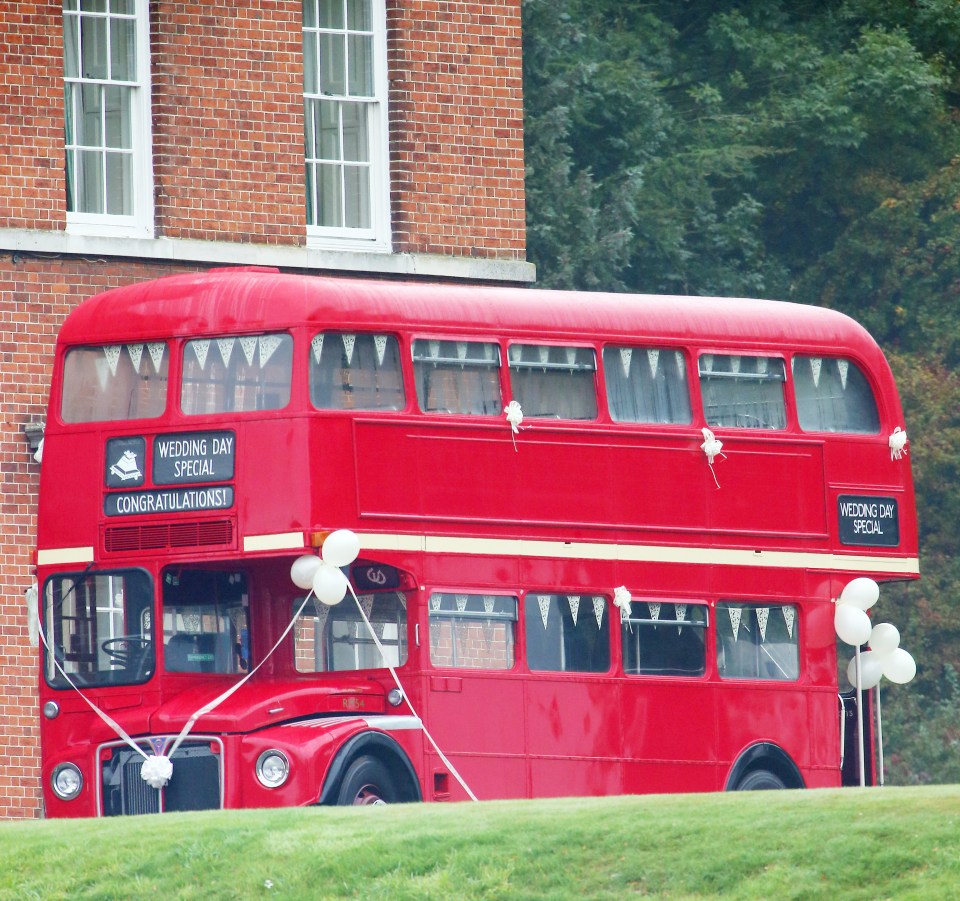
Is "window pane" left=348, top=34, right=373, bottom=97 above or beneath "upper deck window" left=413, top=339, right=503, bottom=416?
above

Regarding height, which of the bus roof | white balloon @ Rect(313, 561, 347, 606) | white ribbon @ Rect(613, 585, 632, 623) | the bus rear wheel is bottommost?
the bus rear wheel

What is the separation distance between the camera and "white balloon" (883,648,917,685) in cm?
2194

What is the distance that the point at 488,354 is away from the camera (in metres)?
19.8

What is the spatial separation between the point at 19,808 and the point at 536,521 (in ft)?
21.7

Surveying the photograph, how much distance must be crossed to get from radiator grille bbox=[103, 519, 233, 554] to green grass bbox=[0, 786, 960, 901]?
3.14 m

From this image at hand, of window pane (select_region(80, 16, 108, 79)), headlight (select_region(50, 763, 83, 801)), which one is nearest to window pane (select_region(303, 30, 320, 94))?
window pane (select_region(80, 16, 108, 79))

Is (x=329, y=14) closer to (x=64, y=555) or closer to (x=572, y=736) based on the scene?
(x=64, y=555)

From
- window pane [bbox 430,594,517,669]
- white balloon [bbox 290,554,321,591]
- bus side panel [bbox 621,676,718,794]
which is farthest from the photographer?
bus side panel [bbox 621,676,718,794]

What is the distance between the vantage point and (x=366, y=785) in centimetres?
1864

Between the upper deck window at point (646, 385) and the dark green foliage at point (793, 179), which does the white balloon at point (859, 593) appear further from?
the dark green foliage at point (793, 179)

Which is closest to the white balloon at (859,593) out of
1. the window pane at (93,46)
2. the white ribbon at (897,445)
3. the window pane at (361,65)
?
the white ribbon at (897,445)

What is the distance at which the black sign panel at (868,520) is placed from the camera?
21.5 metres

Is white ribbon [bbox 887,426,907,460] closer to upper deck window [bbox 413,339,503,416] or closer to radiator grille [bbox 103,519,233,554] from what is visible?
upper deck window [bbox 413,339,503,416]

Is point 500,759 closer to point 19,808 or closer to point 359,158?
point 19,808
